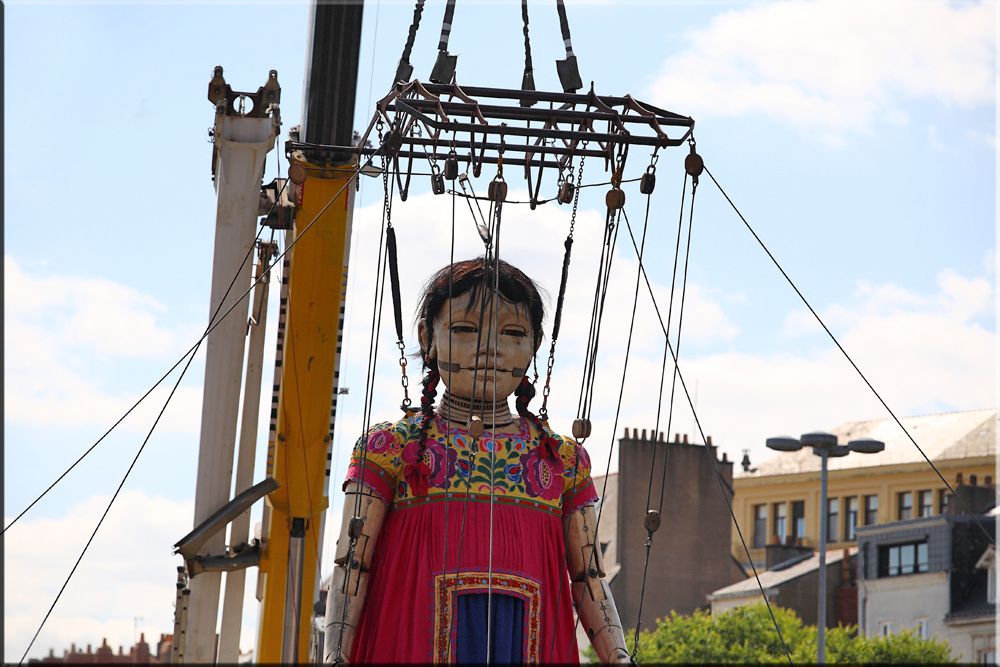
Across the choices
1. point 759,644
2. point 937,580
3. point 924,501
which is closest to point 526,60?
point 759,644

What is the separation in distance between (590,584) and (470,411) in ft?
3.24

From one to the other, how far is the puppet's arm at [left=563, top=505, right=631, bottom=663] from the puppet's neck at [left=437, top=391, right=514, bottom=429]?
0.57 metres

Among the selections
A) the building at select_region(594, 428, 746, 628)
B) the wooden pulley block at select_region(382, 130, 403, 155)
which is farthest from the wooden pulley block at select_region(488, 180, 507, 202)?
the building at select_region(594, 428, 746, 628)

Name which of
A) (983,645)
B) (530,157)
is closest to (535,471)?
(530,157)

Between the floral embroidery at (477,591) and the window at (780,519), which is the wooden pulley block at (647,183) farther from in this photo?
the window at (780,519)

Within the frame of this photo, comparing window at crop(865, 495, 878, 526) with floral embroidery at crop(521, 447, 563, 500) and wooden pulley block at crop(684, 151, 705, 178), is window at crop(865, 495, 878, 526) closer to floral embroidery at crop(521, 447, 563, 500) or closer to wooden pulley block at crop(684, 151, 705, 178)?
floral embroidery at crop(521, 447, 563, 500)

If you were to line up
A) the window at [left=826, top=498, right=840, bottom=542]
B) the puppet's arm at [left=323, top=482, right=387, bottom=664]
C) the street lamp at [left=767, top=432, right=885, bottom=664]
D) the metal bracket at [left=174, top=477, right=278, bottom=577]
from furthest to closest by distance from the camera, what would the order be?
the window at [left=826, top=498, right=840, bottom=542] < the street lamp at [left=767, top=432, right=885, bottom=664] < the metal bracket at [left=174, top=477, right=278, bottom=577] < the puppet's arm at [left=323, top=482, right=387, bottom=664]

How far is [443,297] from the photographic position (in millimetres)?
8539

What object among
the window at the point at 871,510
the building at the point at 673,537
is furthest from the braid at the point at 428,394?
the window at the point at 871,510

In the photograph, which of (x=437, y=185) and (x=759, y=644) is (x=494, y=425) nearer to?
(x=437, y=185)

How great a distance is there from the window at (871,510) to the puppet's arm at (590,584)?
47.7 meters

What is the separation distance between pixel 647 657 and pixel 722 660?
197cm

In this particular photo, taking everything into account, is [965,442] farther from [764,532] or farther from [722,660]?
[722,660]

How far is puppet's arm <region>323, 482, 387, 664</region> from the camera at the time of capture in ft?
26.5
